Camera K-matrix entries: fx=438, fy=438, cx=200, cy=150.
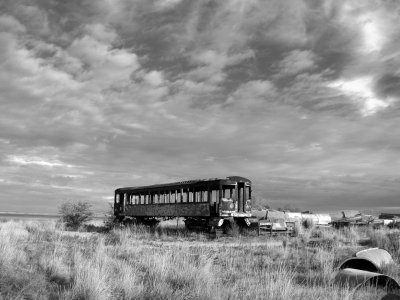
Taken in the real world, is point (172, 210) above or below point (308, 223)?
above

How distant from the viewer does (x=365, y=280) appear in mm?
8375

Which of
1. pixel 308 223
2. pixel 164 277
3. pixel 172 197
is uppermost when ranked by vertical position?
pixel 172 197

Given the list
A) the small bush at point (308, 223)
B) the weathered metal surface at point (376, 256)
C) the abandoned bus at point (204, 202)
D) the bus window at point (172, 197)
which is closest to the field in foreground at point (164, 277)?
the weathered metal surface at point (376, 256)

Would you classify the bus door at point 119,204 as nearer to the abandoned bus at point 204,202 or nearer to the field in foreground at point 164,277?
the abandoned bus at point 204,202

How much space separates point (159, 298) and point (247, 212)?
17.0 metres

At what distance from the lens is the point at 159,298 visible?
7.24 metres

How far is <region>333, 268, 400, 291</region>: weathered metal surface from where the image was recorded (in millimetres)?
8523

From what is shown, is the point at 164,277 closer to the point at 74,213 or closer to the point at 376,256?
the point at 376,256

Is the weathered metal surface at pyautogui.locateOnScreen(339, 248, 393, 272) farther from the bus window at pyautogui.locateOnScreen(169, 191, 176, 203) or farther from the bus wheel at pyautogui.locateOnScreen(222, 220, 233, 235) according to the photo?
the bus window at pyautogui.locateOnScreen(169, 191, 176, 203)

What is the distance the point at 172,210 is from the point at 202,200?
2.54 m

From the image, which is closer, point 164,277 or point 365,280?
point 365,280

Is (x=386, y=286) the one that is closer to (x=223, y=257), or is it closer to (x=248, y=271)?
(x=248, y=271)

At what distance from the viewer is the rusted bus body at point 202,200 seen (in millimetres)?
22672

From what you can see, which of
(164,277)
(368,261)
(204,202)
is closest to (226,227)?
(204,202)
